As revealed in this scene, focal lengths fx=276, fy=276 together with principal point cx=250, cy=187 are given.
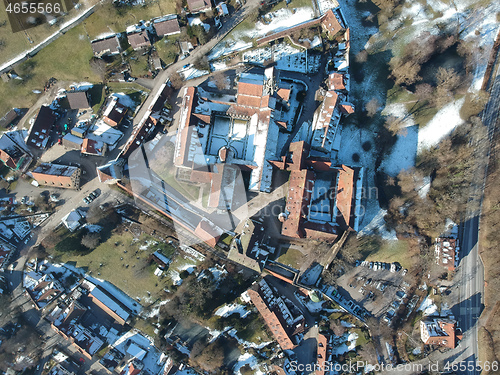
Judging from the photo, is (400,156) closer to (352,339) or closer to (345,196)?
(345,196)

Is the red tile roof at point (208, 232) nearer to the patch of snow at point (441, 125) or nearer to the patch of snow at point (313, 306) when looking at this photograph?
the patch of snow at point (313, 306)

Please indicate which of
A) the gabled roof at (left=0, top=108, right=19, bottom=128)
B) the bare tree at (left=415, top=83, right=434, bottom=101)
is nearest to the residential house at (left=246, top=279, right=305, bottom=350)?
the bare tree at (left=415, top=83, right=434, bottom=101)

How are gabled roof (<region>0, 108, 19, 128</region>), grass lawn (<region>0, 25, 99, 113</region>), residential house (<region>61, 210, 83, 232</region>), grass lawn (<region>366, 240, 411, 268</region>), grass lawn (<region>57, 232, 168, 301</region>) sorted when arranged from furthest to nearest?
grass lawn (<region>0, 25, 99, 113</region>), gabled roof (<region>0, 108, 19, 128</region>), grass lawn (<region>57, 232, 168, 301</region>), residential house (<region>61, 210, 83, 232</region>), grass lawn (<region>366, 240, 411, 268</region>)

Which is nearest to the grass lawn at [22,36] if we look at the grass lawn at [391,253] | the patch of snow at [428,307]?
the grass lawn at [391,253]

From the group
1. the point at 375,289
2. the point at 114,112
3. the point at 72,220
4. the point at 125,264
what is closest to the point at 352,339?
the point at 375,289

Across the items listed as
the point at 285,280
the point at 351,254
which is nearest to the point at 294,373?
the point at 285,280

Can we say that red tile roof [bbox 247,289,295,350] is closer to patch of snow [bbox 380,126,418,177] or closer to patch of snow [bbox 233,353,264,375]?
patch of snow [bbox 233,353,264,375]

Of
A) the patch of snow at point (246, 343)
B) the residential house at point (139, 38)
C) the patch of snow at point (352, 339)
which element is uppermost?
the residential house at point (139, 38)
